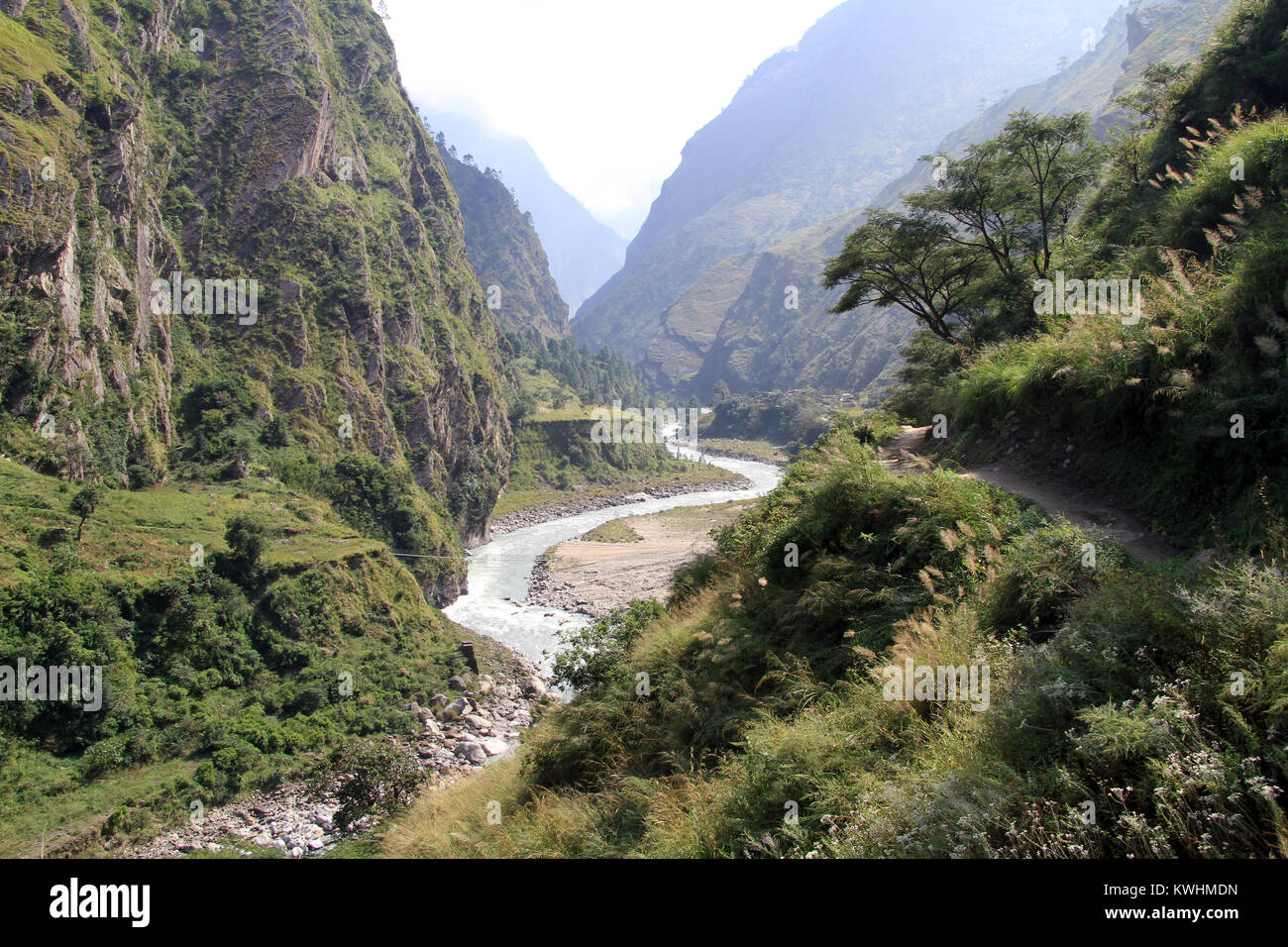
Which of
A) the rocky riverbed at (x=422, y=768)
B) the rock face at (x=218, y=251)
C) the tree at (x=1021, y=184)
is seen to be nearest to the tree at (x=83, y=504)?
the rock face at (x=218, y=251)

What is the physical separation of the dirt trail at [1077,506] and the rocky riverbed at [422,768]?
16354 mm

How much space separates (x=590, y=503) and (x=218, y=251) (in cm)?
5802

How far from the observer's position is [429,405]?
71812 mm

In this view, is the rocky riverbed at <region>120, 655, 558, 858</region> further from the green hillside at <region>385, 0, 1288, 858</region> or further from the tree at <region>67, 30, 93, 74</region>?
the tree at <region>67, 30, 93, 74</region>

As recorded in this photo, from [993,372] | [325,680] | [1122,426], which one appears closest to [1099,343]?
[1122,426]

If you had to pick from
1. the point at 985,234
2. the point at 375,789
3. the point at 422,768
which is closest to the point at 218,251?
the point at 422,768

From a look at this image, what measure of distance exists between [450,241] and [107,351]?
7489 cm

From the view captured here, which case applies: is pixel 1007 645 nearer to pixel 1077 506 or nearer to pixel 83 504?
pixel 1077 506

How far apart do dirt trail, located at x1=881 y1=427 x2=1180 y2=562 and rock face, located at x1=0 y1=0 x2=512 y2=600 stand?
4473 cm

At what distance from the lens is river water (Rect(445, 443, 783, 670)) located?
48719 mm

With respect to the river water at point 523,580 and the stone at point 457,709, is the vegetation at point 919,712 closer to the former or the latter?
the river water at point 523,580

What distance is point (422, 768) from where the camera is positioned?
27344 mm

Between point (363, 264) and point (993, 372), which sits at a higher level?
point (363, 264)

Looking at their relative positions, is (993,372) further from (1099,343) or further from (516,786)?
(516,786)
